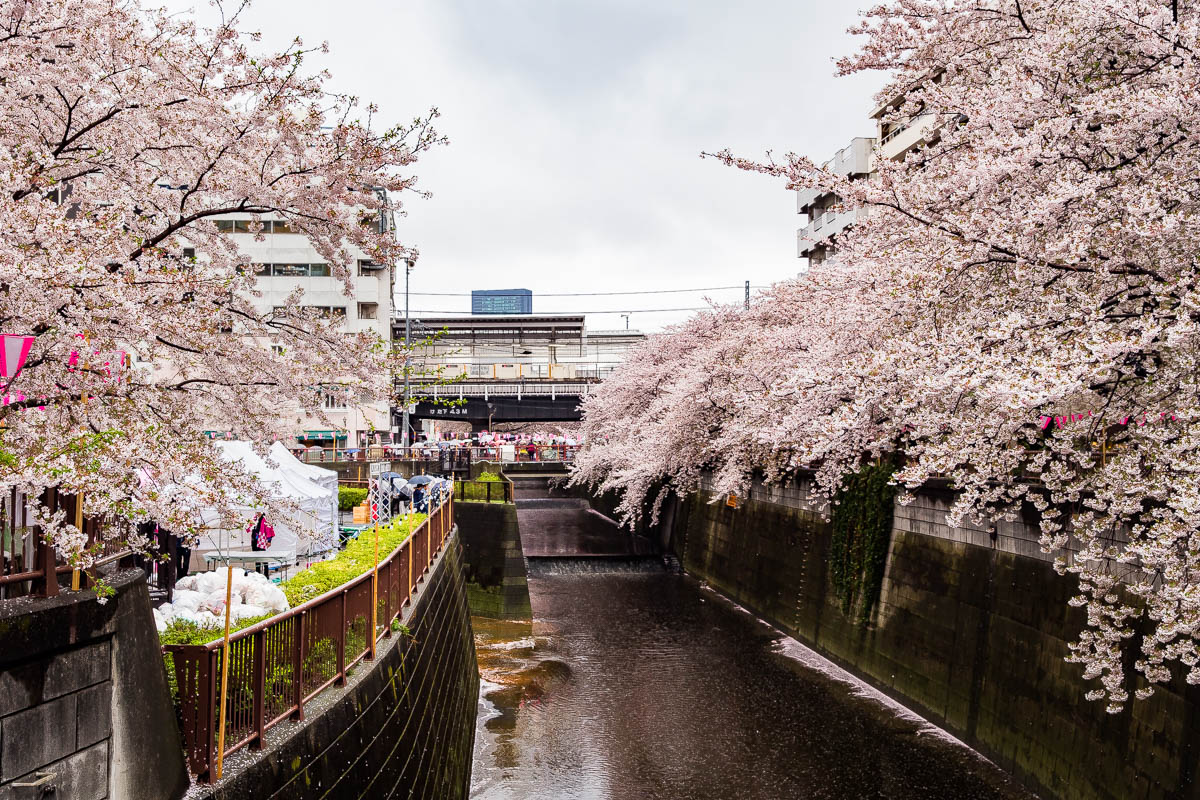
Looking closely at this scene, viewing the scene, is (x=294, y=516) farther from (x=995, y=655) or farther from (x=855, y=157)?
(x=855, y=157)

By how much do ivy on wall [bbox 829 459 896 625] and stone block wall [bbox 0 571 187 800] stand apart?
1646cm

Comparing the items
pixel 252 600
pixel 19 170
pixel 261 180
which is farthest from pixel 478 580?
pixel 19 170

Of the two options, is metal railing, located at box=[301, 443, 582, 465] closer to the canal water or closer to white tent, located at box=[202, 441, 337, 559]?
white tent, located at box=[202, 441, 337, 559]

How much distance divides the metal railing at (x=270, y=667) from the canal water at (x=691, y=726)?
624cm

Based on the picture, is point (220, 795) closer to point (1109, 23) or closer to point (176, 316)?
point (176, 316)

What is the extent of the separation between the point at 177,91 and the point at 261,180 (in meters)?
1.06

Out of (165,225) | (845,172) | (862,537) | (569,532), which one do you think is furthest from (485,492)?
(165,225)

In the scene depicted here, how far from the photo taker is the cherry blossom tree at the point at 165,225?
257 inches

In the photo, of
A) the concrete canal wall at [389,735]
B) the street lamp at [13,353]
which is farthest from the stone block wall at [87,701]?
the street lamp at [13,353]

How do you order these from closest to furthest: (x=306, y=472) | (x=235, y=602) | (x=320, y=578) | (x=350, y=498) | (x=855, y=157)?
(x=235, y=602), (x=320, y=578), (x=306, y=472), (x=350, y=498), (x=855, y=157)

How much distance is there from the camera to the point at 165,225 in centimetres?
966

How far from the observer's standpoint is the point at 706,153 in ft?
36.4

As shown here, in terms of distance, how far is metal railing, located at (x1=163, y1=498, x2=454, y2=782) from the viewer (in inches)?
226

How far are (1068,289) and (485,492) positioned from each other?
24237 mm
